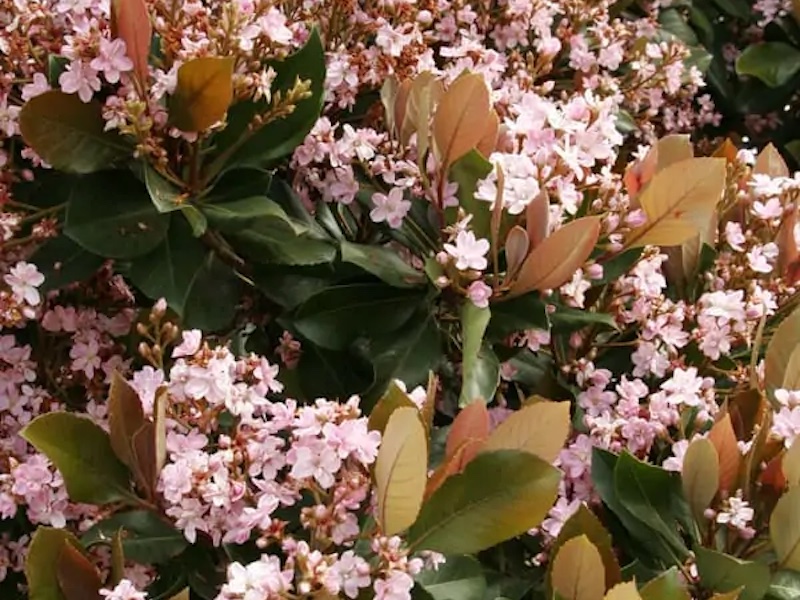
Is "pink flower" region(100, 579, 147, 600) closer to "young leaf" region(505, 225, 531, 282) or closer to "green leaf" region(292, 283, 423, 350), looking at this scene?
"green leaf" region(292, 283, 423, 350)

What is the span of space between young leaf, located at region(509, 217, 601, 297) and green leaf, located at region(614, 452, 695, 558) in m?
0.17

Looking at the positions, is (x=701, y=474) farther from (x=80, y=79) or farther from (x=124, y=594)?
(x=80, y=79)

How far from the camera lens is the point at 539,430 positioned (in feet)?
2.83

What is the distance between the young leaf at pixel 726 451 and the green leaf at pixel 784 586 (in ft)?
0.27

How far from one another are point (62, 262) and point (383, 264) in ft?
1.08

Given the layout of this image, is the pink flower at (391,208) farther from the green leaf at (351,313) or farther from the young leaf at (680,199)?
the young leaf at (680,199)

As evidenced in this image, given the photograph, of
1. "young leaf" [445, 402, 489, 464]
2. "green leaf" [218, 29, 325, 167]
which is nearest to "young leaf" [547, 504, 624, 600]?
"young leaf" [445, 402, 489, 464]

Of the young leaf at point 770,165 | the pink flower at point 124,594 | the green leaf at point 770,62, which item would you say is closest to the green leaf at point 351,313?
the pink flower at point 124,594

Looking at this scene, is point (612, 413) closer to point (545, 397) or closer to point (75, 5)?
point (545, 397)

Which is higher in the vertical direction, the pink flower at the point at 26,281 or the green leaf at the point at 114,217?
the green leaf at the point at 114,217

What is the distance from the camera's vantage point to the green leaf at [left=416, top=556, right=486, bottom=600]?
0.88 metres

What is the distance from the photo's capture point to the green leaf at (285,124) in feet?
3.24

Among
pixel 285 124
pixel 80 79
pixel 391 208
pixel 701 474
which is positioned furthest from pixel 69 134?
pixel 701 474

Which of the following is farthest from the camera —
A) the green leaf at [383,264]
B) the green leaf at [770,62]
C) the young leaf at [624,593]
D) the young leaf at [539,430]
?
the green leaf at [770,62]
